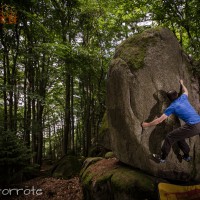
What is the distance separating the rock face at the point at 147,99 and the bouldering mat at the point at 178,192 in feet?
3.86

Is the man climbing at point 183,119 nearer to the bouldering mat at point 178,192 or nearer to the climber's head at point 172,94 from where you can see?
the climber's head at point 172,94

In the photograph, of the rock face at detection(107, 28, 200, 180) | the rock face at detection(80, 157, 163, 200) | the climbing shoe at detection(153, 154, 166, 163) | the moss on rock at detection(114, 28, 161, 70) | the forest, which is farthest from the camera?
the forest

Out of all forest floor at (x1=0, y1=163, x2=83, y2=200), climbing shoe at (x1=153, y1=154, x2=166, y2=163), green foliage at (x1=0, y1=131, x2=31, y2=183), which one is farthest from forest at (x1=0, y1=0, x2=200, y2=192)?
climbing shoe at (x1=153, y1=154, x2=166, y2=163)

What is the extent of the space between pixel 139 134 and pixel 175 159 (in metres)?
1.37

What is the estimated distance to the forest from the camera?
33.5 feet

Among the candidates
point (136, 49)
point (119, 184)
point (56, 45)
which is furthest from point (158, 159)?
point (56, 45)

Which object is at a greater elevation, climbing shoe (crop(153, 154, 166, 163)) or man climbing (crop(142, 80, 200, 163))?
man climbing (crop(142, 80, 200, 163))

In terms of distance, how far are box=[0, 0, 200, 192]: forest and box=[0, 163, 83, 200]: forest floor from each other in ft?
3.51

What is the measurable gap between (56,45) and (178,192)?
10.4 m

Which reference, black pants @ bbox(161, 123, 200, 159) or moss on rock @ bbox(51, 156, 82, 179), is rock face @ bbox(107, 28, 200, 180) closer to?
black pants @ bbox(161, 123, 200, 159)

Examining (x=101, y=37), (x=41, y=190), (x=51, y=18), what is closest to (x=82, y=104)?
(x=101, y=37)

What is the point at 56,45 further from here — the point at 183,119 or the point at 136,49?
the point at 183,119

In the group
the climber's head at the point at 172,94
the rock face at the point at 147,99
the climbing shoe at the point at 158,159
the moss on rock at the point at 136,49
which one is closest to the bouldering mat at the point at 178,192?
the climbing shoe at the point at 158,159

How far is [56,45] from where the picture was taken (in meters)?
Answer: 12.6
